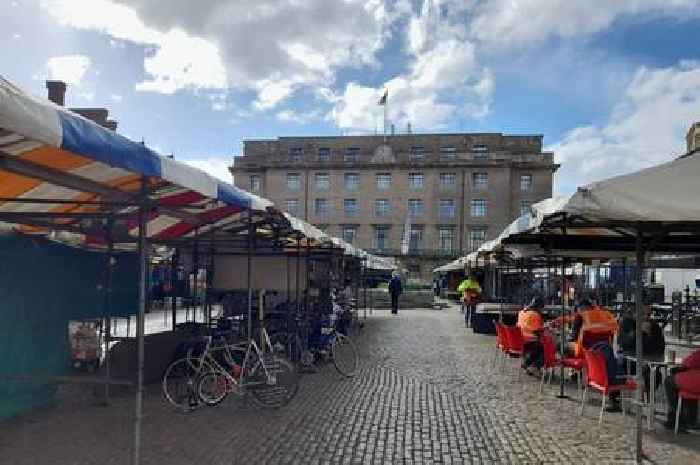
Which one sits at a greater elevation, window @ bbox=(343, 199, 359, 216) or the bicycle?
window @ bbox=(343, 199, 359, 216)

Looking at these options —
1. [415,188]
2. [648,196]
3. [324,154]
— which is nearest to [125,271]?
[648,196]

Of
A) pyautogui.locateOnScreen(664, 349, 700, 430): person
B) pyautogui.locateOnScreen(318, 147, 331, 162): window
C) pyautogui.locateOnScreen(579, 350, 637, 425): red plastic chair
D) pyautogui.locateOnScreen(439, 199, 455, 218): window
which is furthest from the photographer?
pyautogui.locateOnScreen(318, 147, 331, 162): window

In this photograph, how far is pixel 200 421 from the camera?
798cm

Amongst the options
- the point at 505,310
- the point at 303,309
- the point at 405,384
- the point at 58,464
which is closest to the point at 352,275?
the point at 505,310

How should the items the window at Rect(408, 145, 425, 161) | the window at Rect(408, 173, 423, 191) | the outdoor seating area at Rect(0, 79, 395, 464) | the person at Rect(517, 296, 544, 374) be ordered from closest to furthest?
the outdoor seating area at Rect(0, 79, 395, 464) → the person at Rect(517, 296, 544, 374) → the window at Rect(408, 173, 423, 191) → the window at Rect(408, 145, 425, 161)

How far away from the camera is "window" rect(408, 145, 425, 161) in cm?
8225

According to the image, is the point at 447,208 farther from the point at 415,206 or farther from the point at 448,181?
the point at 415,206

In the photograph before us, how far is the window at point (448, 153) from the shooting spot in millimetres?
81875

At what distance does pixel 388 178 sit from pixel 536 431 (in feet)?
246

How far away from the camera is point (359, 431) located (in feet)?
25.1

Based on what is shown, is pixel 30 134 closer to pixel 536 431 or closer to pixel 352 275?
pixel 536 431

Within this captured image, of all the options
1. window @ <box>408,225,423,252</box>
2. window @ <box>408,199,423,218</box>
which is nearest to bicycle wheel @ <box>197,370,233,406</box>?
window @ <box>408,225,423,252</box>

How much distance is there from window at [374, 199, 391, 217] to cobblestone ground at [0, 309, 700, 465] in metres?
70.3

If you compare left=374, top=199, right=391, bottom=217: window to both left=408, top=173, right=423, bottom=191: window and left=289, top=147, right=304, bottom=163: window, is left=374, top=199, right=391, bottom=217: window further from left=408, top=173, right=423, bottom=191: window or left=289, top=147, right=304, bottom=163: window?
left=289, top=147, right=304, bottom=163: window
